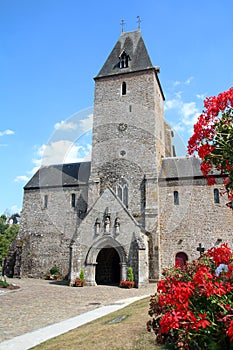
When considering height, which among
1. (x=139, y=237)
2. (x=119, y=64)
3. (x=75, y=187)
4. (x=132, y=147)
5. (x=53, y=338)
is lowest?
(x=53, y=338)

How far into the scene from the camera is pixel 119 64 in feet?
86.3

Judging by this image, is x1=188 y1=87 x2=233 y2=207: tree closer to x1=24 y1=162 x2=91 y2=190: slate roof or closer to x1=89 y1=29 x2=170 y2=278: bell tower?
x1=89 y1=29 x2=170 y2=278: bell tower

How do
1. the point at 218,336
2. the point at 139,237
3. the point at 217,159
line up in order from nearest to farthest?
1. the point at 218,336
2. the point at 217,159
3. the point at 139,237

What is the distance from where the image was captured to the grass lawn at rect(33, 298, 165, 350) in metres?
5.89

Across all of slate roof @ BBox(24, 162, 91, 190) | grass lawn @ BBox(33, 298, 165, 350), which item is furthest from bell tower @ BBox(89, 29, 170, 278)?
grass lawn @ BBox(33, 298, 165, 350)

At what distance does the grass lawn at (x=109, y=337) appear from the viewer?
19.3 feet

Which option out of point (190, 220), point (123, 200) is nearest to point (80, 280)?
point (123, 200)

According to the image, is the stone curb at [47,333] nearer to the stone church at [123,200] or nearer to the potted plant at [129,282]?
the potted plant at [129,282]

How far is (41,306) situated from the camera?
37.2 ft

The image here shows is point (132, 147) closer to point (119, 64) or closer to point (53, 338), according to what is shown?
point (119, 64)

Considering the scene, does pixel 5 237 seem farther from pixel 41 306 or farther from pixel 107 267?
pixel 41 306

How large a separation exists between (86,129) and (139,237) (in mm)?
10562

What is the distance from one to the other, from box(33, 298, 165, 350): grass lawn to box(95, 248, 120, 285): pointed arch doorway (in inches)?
523

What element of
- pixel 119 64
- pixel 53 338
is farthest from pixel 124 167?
pixel 53 338
